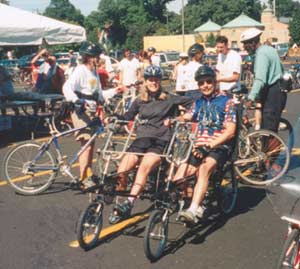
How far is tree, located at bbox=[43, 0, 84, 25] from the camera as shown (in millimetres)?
122863

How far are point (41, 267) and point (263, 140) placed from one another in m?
3.70

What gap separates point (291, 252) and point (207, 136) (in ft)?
7.75

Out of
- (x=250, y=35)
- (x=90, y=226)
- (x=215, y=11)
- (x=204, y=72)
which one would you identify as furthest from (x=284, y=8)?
(x=90, y=226)

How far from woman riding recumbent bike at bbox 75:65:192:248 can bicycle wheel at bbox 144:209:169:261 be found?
44 cm

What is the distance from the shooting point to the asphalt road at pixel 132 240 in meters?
4.93

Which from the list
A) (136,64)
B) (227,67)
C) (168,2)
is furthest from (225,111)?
(168,2)

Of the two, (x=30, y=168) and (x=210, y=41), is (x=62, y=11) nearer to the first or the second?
(x=210, y=41)

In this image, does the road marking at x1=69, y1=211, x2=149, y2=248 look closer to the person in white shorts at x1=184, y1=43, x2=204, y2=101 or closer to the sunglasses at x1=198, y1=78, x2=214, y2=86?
the sunglasses at x1=198, y1=78, x2=214, y2=86

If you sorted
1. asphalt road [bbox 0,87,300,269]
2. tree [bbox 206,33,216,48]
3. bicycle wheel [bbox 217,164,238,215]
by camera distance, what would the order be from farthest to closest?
tree [bbox 206,33,216,48] → bicycle wheel [bbox 217,164,238,215] → asphalt road [bbox 0,87,300,269]

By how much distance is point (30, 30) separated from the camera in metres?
11.9

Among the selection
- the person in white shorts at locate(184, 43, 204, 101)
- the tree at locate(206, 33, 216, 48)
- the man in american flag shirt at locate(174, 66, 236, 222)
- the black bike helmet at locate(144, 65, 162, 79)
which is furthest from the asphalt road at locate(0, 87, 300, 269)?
the tree at locate(206, 33, 216, 48)

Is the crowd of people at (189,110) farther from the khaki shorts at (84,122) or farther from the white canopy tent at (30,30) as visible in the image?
the white canopy tent at (30,30)

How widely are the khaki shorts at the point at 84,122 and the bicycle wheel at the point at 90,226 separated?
2.17m

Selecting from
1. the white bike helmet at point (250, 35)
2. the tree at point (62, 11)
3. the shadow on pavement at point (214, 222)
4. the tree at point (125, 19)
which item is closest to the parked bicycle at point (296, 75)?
the white bike helmet at point (250, 35)
